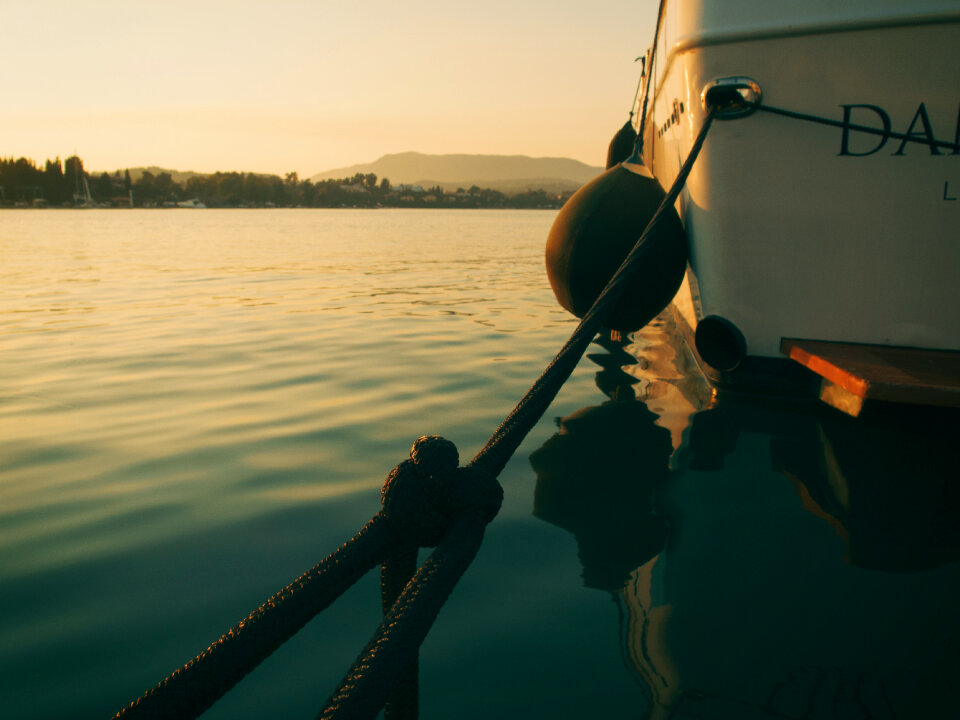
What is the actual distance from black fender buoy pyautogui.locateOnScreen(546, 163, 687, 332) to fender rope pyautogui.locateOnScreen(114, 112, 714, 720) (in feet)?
9.99

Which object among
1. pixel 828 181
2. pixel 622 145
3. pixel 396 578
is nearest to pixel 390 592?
pixel 396 578

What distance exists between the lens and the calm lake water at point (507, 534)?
1.79 meters

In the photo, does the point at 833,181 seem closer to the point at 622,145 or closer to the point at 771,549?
the point at 771,549

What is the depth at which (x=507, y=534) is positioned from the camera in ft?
8.73

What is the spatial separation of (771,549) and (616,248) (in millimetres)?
2487

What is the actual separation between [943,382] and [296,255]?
1530 centimetres

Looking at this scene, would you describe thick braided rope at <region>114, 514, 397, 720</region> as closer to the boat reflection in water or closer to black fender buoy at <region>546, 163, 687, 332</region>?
the boat reflection in water

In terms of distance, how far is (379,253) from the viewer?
1734 centimetres

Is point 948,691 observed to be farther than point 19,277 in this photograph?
No

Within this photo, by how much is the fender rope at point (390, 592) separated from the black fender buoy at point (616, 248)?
3.04 metres

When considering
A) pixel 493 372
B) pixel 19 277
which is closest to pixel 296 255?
pixel 19 277

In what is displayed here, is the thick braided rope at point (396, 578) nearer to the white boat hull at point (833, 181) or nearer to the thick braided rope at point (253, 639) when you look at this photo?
the thick braided rope at point (253, 639)

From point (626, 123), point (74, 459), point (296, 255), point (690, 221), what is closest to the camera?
point (74, 459)

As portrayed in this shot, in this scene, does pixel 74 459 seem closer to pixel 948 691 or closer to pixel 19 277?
pixel 948 691
